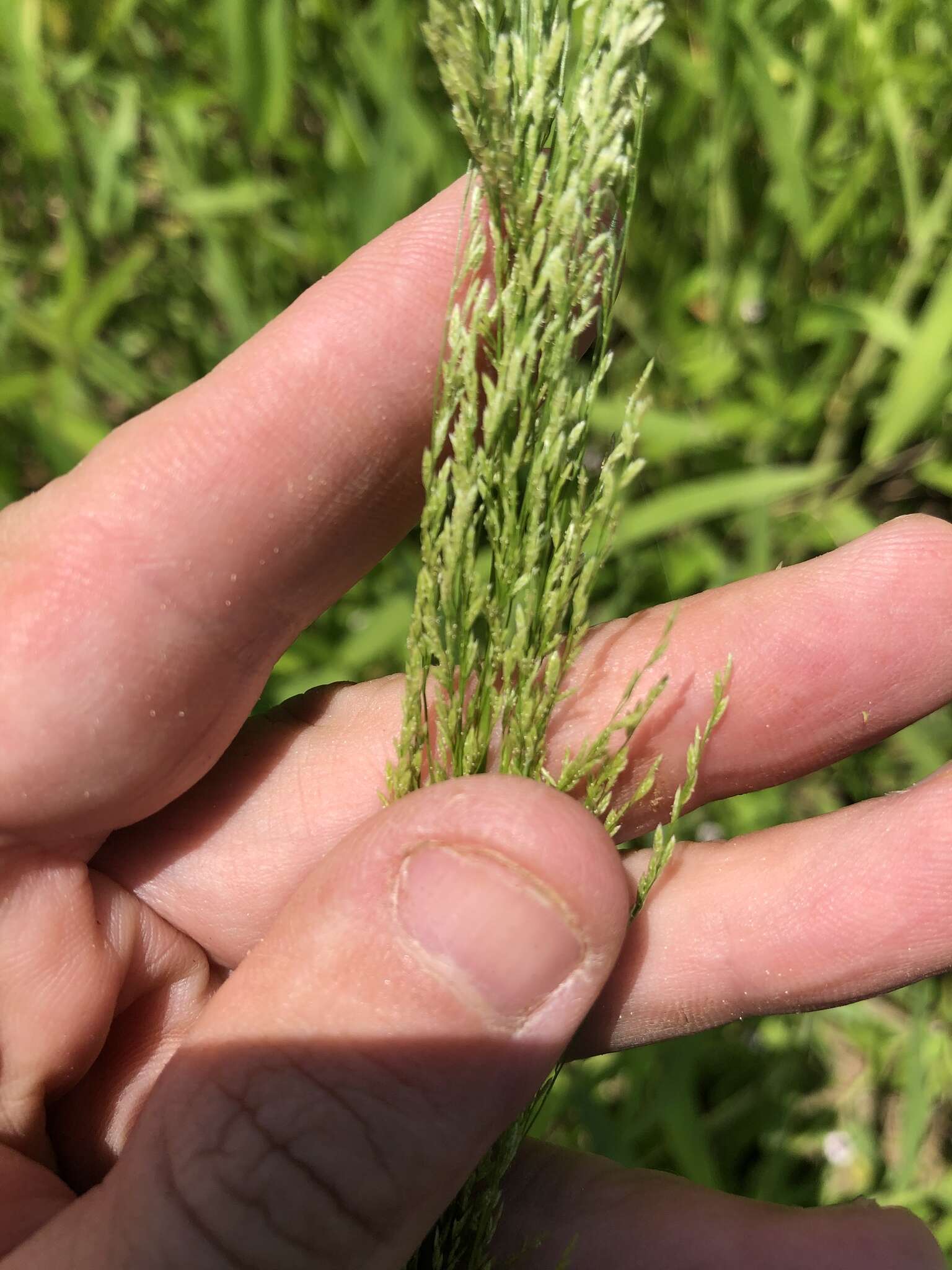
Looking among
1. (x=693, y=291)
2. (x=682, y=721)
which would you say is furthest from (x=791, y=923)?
(x=693, y=291)

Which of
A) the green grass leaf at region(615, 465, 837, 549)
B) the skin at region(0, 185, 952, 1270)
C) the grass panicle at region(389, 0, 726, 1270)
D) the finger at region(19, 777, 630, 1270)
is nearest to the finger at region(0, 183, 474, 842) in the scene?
the skin at region(0, 185, 952, 1270)

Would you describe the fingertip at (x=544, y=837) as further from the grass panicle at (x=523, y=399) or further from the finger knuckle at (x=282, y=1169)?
the finger knuckle at (x=282, y=1169)

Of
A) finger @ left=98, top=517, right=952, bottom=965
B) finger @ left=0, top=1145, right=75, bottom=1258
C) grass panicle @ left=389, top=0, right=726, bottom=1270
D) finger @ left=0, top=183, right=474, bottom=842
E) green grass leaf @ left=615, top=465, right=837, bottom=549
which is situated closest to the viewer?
grass panicle @ left=389, top=0, right=726, bottom=1270

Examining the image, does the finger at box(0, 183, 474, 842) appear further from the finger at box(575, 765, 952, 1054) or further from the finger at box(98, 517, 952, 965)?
the finger at box(575, 765, 952, 1054)

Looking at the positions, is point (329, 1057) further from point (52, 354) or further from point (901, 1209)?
point (52, 354)

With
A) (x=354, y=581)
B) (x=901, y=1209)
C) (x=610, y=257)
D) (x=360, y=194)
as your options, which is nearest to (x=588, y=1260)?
(x=901, y=1209)

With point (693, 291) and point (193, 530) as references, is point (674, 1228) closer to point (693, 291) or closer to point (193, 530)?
point (193, 530)
